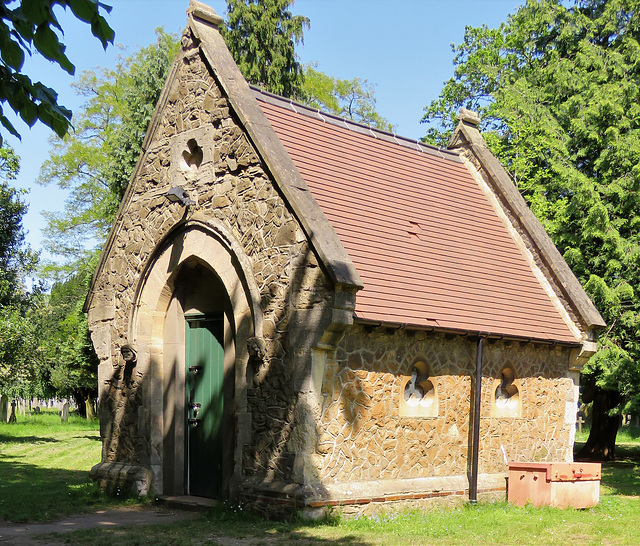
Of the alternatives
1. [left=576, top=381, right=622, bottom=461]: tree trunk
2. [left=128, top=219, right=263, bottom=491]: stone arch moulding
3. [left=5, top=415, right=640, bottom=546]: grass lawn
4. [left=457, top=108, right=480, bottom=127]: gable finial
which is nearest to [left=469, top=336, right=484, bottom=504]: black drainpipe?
[left=5, top=415, right=640, bottom=546]: grass lawn

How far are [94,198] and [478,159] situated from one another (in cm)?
2442

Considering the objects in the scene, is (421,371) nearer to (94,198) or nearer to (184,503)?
(184,503)

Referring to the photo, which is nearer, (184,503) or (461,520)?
(461,520)

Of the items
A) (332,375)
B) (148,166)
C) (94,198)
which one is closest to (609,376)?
(332,375)

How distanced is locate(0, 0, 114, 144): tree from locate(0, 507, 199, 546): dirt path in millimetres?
5896

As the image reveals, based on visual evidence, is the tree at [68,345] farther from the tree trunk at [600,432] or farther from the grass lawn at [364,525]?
the tree trunk at [600,432]

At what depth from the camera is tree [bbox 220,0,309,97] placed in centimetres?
3106

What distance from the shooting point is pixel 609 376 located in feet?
56.8

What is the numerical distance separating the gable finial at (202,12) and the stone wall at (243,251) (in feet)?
1.27

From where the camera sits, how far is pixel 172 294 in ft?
41.8

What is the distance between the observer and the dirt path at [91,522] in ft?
29.9

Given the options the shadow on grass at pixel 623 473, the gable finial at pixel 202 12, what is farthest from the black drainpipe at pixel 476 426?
the gable finial at pixel 202 12

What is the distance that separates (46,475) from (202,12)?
9564 millimetres

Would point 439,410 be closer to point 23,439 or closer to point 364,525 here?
point 364,525
